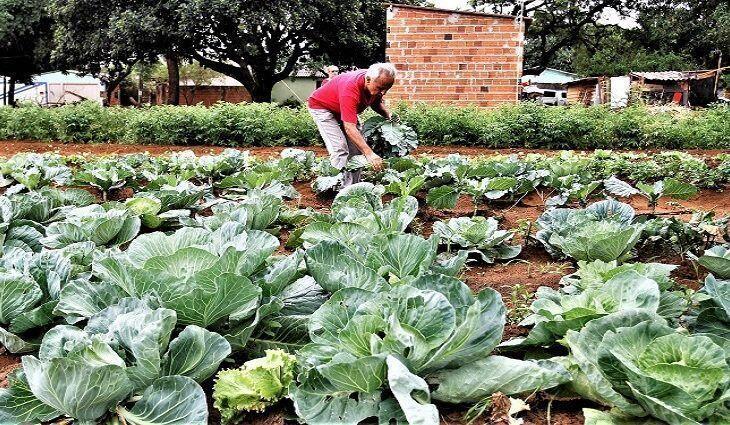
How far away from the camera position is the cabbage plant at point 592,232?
3139 millimetres

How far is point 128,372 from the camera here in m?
1.92

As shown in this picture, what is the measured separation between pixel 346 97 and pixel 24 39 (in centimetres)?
3208

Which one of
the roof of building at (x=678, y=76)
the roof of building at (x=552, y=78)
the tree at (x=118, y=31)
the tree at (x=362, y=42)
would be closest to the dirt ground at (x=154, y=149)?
the tree at (x=118, y=31)

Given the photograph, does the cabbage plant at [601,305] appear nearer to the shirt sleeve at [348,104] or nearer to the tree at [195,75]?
the shirt sleeve at [348,104]

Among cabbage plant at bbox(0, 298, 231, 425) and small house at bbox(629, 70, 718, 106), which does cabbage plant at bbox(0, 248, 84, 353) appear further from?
small house at bbox(629, 70, 718, 106)

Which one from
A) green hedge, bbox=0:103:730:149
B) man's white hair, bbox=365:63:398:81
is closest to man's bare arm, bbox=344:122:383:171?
man's white hair, bbox=365:63:398:81

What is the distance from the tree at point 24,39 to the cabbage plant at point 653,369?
2811 centimetres

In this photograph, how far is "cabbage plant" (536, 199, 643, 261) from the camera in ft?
10.3

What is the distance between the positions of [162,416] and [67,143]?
13.4 m

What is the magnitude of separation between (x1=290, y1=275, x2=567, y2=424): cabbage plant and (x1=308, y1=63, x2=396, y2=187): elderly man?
407 cm

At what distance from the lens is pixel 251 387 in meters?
1.94

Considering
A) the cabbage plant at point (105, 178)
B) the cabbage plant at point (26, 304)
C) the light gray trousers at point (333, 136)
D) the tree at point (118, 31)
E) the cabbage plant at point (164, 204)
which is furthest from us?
the tree at point (118, 31)

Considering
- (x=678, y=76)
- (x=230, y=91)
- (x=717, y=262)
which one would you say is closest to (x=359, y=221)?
(x=717, y=262)

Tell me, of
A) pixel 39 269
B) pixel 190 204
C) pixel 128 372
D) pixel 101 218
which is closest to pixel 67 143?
pixel 190 204
